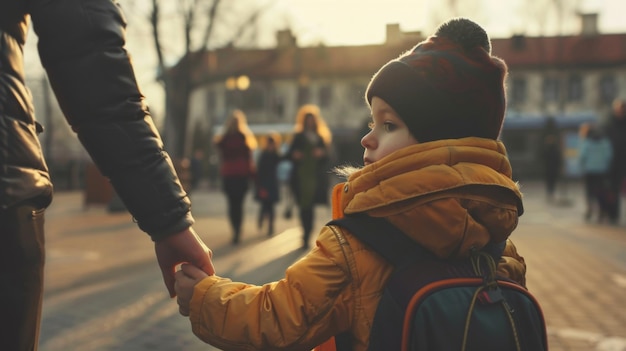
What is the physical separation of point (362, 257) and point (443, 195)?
238 millimetres

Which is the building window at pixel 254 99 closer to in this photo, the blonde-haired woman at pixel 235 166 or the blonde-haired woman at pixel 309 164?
the blonde-haired woman at pixel 235 166

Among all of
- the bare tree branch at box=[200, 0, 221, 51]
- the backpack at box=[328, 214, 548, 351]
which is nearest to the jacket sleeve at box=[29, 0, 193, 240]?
the backpack at box=[328, 214, 548, 351]

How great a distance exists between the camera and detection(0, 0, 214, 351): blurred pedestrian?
163 centimetres

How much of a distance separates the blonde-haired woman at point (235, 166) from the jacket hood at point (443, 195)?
8.44 metres

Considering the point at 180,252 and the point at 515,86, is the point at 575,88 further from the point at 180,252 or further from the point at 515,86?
the point at 180,252

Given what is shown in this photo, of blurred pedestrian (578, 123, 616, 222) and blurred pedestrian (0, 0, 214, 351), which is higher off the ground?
blurred pedestrian (0, 0, 214, 351)

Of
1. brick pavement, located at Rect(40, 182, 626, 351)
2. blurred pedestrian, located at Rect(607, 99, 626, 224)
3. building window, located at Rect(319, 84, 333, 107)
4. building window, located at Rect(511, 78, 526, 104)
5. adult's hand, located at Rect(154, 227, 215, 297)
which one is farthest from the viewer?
building window, located at Rect(319, 84, 333, 107)

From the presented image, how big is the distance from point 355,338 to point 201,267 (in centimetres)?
42

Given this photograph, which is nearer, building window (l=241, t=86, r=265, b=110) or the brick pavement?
the brick pavement

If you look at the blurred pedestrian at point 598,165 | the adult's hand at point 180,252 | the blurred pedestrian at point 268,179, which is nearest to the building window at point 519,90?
the blurred pedestrian at point 598,165

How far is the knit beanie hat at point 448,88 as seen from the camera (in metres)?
1.85

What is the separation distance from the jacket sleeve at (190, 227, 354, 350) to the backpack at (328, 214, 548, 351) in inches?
3.1

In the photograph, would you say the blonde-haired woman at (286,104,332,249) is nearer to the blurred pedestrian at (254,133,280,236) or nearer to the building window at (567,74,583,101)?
the blurred pedestrian at (254,133,280,236)

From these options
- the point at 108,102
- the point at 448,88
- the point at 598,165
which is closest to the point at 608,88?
the point at 598,165
